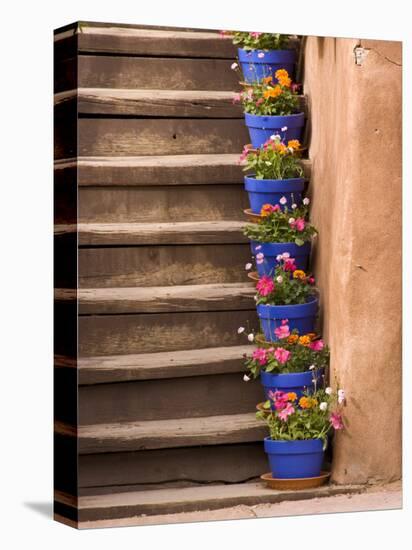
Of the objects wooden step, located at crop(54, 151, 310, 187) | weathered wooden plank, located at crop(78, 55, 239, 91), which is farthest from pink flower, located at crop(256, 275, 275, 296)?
weathered wooden plank, located at crop(78, 55, 239, 91)

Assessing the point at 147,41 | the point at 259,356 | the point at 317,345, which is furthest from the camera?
the point at 317,345

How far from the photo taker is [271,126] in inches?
203

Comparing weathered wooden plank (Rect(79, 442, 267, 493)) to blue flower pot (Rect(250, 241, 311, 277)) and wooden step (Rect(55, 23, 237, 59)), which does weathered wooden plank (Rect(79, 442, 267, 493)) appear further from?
wooden step (Rect(55, 23, 237, 59))

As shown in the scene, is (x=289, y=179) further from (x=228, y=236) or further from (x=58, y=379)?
(x=58, y=379)

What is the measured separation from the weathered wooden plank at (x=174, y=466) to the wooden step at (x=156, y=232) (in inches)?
28.9

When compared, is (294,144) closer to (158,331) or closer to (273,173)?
(273,173)

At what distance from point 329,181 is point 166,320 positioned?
833 mm

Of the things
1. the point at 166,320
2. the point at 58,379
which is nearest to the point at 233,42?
the point at 166,320

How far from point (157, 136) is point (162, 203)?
24cm

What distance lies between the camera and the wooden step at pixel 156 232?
15.6 feet

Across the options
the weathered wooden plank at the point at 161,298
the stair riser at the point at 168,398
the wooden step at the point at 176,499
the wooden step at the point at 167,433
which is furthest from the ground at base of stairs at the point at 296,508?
the weathered wooden plank at the point at 161,298

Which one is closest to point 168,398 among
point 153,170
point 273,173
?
point 153,170

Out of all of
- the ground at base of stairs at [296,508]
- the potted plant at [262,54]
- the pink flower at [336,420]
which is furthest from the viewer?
the pink flower at [336,420]

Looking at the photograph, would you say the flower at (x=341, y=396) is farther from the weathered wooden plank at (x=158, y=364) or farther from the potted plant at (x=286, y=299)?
the weathered wooden plank at (x=158, y=364)
